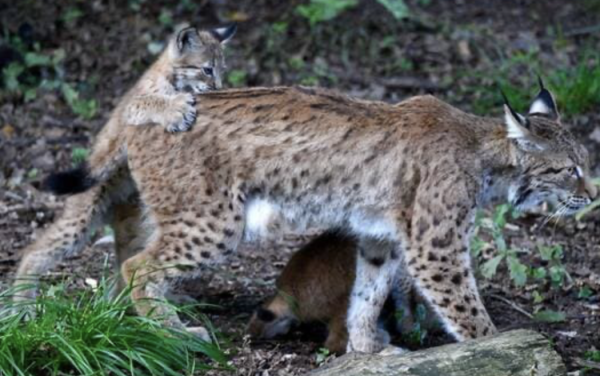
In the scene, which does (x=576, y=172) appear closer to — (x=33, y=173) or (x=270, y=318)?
→ (x=270, y=318)

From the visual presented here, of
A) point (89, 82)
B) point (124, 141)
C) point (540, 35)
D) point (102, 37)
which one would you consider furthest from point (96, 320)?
point (540, 35)

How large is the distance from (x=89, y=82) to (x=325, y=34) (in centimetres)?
220

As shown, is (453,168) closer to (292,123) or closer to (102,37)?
(292,123)

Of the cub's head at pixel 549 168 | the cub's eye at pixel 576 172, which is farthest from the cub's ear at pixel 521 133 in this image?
the cub's eye at pixel 576 172

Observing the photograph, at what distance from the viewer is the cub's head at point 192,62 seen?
23.8ft

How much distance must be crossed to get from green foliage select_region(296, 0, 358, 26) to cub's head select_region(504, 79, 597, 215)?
4.40 m

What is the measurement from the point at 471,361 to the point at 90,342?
5.40 ft

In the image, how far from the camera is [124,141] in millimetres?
6430

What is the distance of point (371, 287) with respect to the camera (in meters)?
6.48

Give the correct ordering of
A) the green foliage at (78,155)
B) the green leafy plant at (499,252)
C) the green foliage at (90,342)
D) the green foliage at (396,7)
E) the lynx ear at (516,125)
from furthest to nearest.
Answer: the green foliage at (396,7), the green foliage at (78,155), the green leafy plant at (499,252), the lynx ear at (516,125), the green foliage at (90,342)

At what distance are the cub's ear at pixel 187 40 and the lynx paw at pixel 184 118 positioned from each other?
106 cm

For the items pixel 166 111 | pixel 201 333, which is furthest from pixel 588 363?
pixel 166 111

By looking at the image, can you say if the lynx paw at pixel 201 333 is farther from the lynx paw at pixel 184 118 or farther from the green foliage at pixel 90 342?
the lynx paw at pixel 184 118

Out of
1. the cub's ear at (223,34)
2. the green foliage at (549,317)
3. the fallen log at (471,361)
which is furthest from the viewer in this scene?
the cub's ear at (223,34)
